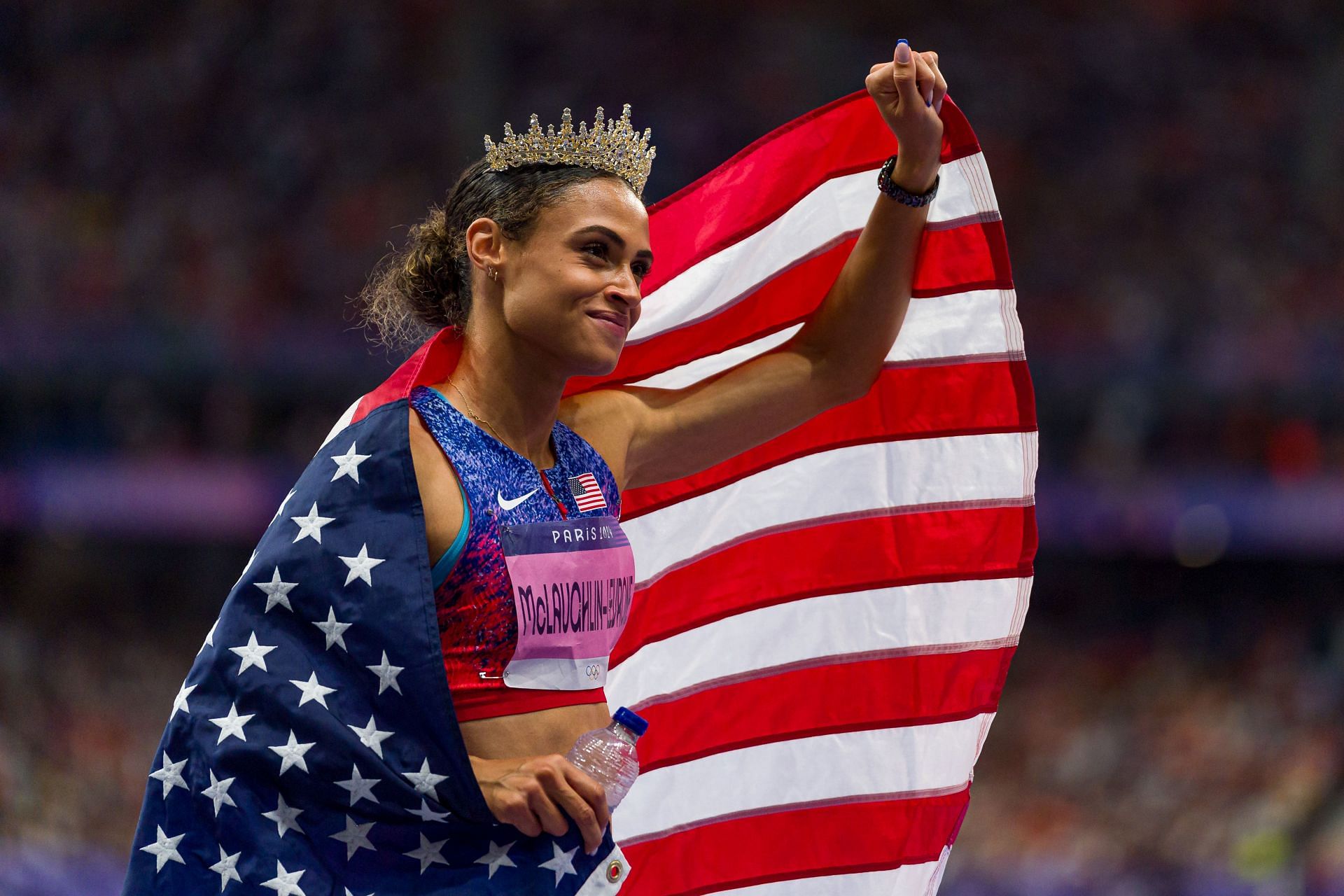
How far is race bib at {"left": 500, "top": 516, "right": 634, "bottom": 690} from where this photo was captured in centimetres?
226

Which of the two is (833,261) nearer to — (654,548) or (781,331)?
(781,331)

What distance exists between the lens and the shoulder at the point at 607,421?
8.73ft

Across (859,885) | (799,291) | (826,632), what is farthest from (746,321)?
(859,885)

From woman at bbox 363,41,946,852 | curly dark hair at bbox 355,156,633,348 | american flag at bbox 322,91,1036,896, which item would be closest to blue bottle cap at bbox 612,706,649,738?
woman at bbox 363,41,946,852

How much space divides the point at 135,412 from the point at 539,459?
1083cm

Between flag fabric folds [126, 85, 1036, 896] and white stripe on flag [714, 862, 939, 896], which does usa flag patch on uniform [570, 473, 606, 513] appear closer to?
flag fabric folds [126, 85, 1036, 896]

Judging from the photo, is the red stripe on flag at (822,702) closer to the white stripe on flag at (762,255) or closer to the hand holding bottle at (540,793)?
the white stripe on flag at (762,255)

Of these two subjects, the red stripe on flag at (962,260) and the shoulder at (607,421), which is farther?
the red stripe on flag at (962,260)

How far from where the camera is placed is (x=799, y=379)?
2861 mm

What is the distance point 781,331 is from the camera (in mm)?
3098

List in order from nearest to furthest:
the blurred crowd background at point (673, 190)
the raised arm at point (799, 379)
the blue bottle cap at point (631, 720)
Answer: the blue bottle cap at point (631, 720), the raised arm at point (799, 379), the blurred crowd background at point (673, 190)

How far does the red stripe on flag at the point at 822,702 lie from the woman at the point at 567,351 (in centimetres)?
53

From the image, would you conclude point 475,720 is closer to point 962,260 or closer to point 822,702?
point 822,702

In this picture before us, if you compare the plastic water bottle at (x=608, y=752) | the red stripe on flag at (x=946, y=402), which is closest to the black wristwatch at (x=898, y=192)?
the red stripe on flag at (x=946, y=402)
